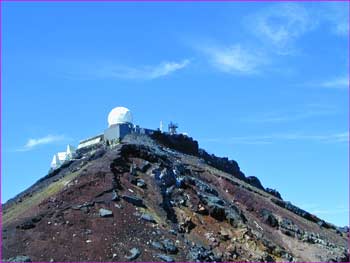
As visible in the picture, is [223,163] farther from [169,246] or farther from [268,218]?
[169,246]

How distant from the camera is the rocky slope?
51594 millimetres

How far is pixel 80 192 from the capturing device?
5872 centimetres

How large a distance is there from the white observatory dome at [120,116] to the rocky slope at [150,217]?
410cm

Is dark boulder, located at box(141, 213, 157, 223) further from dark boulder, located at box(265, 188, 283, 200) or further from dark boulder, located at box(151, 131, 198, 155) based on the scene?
dark boulder, located at box(265, 188, 283, 200)

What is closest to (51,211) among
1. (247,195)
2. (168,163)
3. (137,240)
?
(137,240)

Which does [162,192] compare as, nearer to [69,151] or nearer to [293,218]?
[293,218]

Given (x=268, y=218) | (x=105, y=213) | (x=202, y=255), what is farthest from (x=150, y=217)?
(x=268, y=218)

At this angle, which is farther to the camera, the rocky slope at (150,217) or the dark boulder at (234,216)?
the dark boulder at (234,216)

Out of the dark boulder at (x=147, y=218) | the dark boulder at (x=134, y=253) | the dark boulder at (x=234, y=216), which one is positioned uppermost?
the dark boulder at (x=234, y=216)

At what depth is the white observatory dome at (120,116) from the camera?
79.8m

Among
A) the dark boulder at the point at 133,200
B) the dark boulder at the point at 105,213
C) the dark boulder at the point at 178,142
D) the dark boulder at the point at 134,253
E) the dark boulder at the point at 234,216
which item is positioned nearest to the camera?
the dark boulder at the point at 134,253

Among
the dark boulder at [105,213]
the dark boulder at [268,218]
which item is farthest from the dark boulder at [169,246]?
the dark boulder at [268,218]

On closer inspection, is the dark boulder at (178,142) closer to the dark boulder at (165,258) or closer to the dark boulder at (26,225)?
the dark boulder at (26,225)

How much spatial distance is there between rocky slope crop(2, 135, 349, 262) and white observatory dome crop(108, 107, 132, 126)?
4103 millimetres
